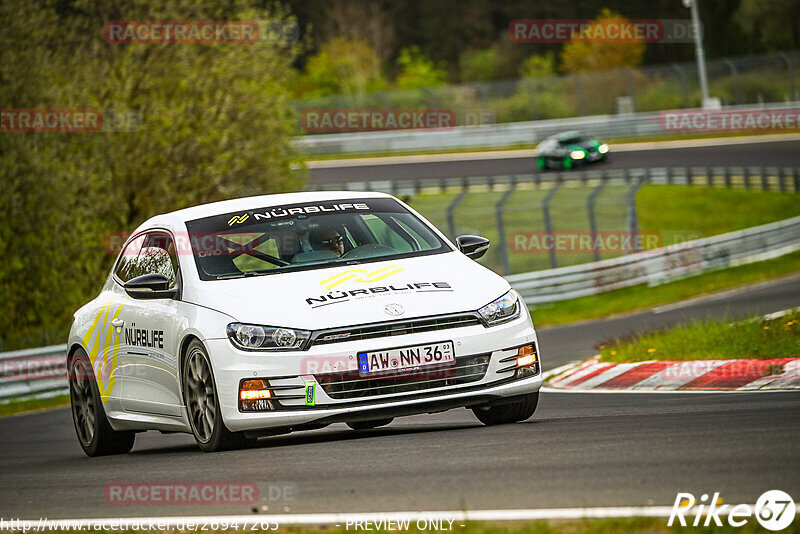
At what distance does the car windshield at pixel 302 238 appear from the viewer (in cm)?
916

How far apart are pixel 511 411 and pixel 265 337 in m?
1.82

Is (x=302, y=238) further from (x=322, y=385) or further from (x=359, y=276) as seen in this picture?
(x=322, y=385)

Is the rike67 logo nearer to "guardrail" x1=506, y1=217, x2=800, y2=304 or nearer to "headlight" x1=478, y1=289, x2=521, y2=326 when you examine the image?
"headlight" x1=478, y1=289, x2=521, y2=326

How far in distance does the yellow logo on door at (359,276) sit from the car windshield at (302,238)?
27 cm

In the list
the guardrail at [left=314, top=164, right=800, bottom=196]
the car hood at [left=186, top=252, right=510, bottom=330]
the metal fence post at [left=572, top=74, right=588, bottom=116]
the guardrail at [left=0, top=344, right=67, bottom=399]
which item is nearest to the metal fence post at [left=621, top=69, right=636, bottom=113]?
the metal fence post at [left=572, top=74, right=588, bottom=116]

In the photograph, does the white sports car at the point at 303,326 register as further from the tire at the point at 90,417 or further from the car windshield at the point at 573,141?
the car windshield at the point at 573,141

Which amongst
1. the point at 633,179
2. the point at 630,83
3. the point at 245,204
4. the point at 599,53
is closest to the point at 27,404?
the point at 245,204

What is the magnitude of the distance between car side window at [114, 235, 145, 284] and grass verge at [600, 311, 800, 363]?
5129mm

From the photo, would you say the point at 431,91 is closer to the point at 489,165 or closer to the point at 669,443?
the point at 489,165

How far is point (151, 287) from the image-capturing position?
9.07 metres

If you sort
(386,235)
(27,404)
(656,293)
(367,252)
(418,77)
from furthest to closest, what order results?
(418,77) < (656,293) < (27,404) < (386,235) < (367,252)

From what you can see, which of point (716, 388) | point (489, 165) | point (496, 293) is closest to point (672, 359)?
point (716, 388)

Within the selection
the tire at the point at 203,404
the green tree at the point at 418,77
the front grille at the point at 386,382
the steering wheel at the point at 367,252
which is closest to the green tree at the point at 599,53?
the green tree at the point at 418,77

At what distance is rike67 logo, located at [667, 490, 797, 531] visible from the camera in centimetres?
519
